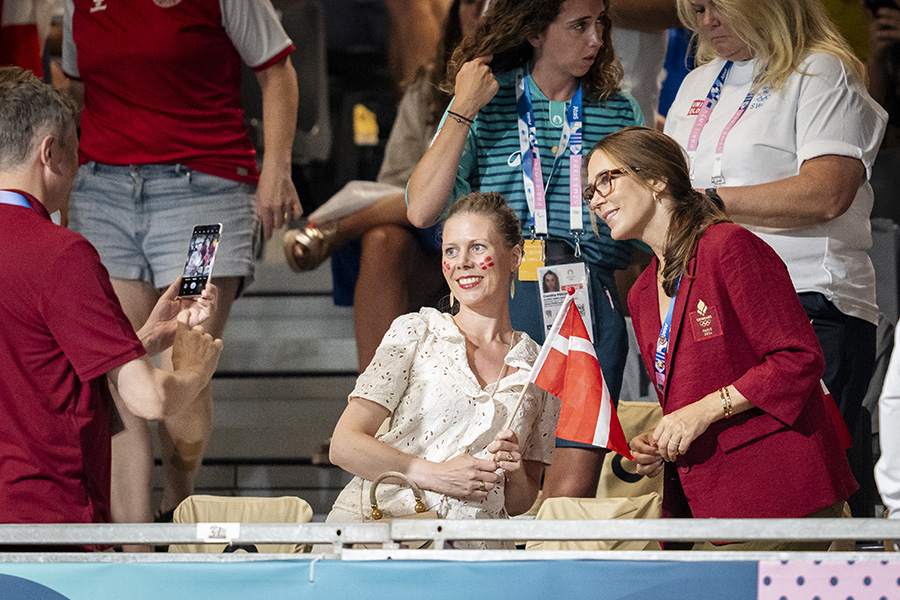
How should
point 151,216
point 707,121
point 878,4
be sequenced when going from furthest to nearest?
point 878,4
point 151,216
point 707,121

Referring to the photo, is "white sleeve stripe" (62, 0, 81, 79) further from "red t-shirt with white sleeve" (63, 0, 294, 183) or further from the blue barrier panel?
the blue barrier panel

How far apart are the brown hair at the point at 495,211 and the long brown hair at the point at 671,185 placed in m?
0.36

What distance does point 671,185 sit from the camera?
257cm

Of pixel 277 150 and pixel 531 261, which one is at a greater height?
pixel 277 150

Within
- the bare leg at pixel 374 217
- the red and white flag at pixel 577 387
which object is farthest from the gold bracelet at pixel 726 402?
the bare leg at pixel 374 217

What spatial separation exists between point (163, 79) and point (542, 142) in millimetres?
1223

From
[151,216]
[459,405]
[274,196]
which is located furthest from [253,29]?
[459,405]

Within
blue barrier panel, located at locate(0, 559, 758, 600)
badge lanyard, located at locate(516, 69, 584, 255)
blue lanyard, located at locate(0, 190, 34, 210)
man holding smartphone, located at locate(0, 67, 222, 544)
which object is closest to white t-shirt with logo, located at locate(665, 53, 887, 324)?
badge lanyard, located at locate(516, 69, 584, 255)

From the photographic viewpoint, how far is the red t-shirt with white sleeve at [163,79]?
3.45 meters

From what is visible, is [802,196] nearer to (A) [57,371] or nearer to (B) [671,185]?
(B) [671,185]

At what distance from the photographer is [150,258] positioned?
339 cm

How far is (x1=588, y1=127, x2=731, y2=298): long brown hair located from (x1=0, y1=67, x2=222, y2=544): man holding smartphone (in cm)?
112

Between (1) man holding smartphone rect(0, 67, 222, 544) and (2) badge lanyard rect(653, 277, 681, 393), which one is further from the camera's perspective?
(2) badge lanyard rect(653, 277, 681, 393)

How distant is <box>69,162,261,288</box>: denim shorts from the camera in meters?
3.37
